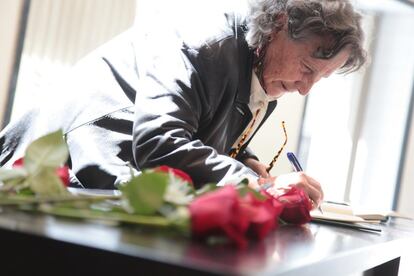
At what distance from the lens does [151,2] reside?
2.82 meters

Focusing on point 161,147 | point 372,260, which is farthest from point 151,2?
point 372,260

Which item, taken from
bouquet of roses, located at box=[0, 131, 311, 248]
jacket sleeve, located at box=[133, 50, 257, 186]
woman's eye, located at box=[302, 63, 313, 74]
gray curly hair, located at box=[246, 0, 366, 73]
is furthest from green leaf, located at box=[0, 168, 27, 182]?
woman's eye, located at box=[302, 63, 313, 74]

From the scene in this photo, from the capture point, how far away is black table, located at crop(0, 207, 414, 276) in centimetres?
49

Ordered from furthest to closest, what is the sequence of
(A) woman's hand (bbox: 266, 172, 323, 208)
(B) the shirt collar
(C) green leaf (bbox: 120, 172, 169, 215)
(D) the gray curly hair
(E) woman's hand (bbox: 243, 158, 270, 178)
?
1. (E) woman's hand (bbox: 243, 158, 270, 178)
2. (B) the shirt collar
3. (D) the gray curly hair
4. (A) woman's hand (bbox: 266, 172, 323, 208)
5. (C) green leaf (bbox: 120, 172, 169, 215)

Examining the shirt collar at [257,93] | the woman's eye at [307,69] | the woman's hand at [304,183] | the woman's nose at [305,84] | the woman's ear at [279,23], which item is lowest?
the woman's hand at [304,183]

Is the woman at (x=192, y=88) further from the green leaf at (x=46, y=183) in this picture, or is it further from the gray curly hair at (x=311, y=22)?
the green leaf at (x=46, y=183)

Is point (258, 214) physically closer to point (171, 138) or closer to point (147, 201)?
point (147, 201)

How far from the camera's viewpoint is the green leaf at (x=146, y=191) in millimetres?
595

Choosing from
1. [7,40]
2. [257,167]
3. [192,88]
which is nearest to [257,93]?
[257,167]

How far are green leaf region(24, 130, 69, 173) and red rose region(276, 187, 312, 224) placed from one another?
0.40 meters

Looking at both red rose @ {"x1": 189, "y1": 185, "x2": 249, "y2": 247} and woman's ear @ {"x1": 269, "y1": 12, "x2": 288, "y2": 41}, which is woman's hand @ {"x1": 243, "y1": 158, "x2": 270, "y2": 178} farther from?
red rose @ {"x1": 189, "y1": 185, "x2": 249, "y2": 247}

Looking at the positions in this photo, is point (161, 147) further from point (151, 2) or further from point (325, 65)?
point (151, 2)

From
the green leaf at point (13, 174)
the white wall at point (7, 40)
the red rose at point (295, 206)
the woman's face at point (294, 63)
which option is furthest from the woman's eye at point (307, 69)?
the white wall at point (7, 40)

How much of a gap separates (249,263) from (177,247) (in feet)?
0.21
